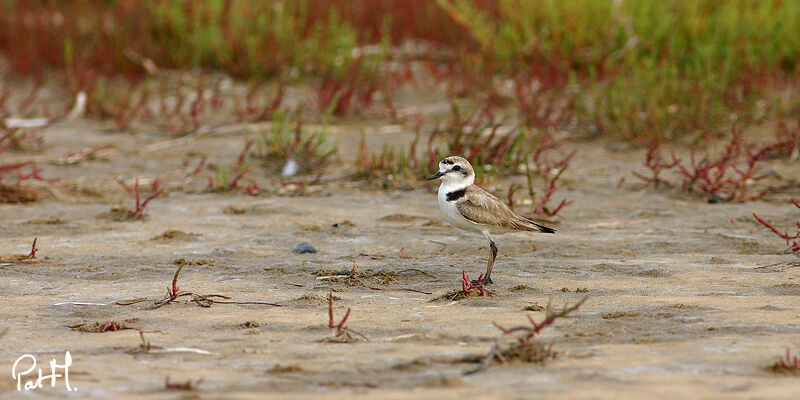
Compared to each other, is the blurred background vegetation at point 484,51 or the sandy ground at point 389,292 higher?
the blurred background vegetation at point 484,51

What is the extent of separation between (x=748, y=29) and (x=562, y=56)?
192 centimetres

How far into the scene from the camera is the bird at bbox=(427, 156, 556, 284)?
4.69 m

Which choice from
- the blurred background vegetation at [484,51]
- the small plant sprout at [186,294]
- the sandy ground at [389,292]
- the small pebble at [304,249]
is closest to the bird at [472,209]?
the sandy ground at [389,292]

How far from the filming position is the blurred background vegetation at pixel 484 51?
8.44 meters

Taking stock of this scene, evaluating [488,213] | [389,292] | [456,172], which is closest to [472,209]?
[488,213]

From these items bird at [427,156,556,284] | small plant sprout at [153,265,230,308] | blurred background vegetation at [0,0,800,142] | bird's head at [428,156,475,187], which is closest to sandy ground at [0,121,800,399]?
small plant sprout at [153,265,230,308]

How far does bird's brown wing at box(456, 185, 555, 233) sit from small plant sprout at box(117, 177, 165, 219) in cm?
233

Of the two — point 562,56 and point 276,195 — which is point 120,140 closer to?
point 276,195

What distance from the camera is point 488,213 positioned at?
4.70m

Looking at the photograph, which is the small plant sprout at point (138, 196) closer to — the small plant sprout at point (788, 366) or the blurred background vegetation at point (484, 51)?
the blurred background vegetation at point (484, 51)

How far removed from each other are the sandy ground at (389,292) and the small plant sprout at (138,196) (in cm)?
8

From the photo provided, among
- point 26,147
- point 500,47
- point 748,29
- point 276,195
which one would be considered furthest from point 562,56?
point 26,147

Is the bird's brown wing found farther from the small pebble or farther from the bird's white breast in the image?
the small pebble

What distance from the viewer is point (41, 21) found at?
38.3 feet
